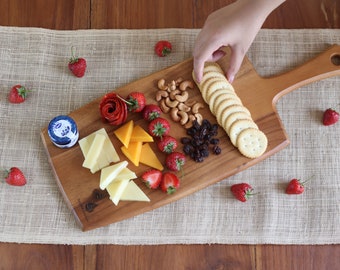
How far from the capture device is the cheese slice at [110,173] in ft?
4.62

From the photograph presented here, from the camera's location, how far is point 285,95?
1.59m

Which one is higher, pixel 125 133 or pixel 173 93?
pixel 173 93

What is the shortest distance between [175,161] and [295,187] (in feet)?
1.35

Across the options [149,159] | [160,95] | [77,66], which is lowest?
[149,159]

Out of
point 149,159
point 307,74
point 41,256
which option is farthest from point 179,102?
point 41,256

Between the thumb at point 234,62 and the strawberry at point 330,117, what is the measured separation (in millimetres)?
359

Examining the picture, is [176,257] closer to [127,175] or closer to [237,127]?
[127,175]

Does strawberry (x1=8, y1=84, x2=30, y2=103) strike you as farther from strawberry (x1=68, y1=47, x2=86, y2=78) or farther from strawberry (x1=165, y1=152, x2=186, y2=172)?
strawberry (x1=165, y1=152, x2=186, y2=172)

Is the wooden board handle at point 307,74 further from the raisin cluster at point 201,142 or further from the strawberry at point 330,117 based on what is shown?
the raisin cluster at point 201,142

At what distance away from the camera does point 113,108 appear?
1.46m

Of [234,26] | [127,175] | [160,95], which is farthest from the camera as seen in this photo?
[160,95]

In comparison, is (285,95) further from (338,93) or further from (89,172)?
(89,172)

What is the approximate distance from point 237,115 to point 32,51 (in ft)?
2.63

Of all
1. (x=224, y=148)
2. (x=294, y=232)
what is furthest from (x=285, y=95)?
(x=294, y=232)
